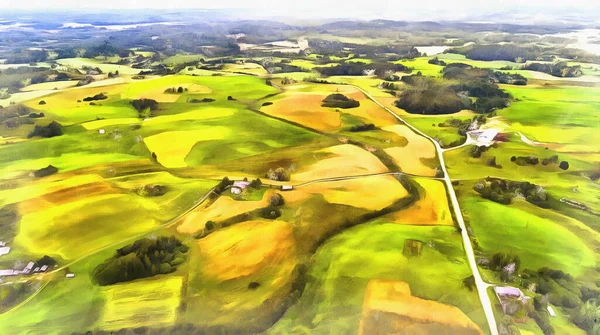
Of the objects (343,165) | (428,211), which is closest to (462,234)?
(428,211)

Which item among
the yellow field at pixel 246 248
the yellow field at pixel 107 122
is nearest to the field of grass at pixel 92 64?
the yellow field at pixel 107 122

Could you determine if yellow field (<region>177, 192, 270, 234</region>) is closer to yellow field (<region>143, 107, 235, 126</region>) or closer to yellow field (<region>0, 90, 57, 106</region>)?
yellow field (<region>143, 107, 235, 126</region>)

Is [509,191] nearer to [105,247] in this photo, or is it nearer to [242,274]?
[242,274]

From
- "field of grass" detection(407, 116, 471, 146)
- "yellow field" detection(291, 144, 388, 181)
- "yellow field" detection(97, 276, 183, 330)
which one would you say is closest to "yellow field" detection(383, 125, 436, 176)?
"field of grass" detection(407, 116, 471, 146)

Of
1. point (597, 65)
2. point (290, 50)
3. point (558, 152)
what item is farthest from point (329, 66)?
point (597, 65)

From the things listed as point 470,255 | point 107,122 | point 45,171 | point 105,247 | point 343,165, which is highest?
point 107,122

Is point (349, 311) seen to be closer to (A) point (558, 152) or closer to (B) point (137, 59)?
(A) point (558, 152)

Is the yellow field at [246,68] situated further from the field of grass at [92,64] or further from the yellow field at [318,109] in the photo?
the field of grass at [92,64]
